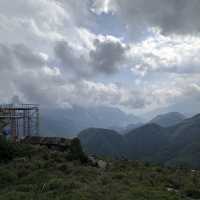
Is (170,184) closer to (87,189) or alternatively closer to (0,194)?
(87,189)

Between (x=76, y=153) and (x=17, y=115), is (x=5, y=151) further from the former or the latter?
(x=17, y=115)

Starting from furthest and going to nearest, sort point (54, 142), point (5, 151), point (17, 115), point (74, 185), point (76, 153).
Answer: point (17, 115), point (54, 142), point (76, 153), point (5, 151), point (74, 185)

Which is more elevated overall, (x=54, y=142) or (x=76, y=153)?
(x=54, y=142)

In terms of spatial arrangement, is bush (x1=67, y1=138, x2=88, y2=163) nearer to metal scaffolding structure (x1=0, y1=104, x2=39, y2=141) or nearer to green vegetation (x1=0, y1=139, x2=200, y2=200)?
green vegetation (x1=0, y1=139, x2=200, y2=200)

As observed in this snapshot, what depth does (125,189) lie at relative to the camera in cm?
1627

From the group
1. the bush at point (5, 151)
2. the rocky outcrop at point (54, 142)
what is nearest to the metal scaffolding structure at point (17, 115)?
the rocky outcrop at point (54, 142)

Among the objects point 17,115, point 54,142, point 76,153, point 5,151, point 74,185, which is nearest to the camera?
point 74,185

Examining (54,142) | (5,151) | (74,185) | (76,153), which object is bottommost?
(74,185)

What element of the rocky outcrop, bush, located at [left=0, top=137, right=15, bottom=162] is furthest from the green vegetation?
the rocky outcrop

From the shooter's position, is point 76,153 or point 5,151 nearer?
point 5,151

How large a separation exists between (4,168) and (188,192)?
14462 millimetres

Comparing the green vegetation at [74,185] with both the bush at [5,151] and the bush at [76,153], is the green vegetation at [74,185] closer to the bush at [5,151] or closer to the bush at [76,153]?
the bush at [5,151]

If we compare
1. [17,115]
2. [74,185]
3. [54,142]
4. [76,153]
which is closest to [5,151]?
[76,153]

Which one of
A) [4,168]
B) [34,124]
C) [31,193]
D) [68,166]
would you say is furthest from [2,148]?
[34,124]
